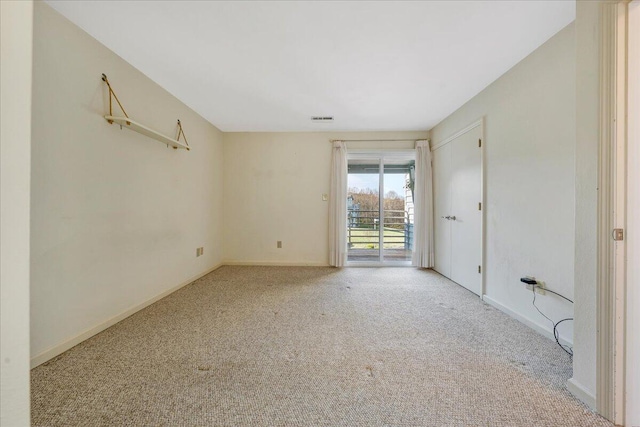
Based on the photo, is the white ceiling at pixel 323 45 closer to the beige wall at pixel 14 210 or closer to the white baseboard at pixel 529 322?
the beige wall at pixel 14 210

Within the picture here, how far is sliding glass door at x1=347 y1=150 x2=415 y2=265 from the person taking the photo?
440cm

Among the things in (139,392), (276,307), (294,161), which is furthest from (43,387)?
(294,161)

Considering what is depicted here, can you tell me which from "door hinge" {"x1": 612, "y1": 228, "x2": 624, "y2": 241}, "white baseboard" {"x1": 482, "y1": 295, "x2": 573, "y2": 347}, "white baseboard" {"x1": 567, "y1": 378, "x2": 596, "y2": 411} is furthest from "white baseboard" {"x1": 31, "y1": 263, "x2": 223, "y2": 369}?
"white baseboard" {"x1": 482, "y1": 295, "x2": 573, "y2": 347}

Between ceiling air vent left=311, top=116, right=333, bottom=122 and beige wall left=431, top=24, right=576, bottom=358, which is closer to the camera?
beige wall left=431, top=24, right=576, bottom=358

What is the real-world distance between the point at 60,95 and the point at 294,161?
296cm

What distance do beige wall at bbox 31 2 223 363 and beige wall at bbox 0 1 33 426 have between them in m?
1.46

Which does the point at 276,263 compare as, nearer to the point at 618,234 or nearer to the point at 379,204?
the point at 379,204

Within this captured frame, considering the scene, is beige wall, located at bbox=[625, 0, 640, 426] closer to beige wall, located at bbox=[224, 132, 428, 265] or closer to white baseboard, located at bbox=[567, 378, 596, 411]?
white baseboard, located at bbox=[567, 378, 596, 411]

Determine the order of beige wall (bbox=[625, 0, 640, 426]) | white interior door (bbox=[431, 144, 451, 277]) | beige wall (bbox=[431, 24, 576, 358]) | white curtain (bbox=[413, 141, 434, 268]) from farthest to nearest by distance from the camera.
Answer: white curtain (bbox=[413, 141, 434, 268])
white interior door (bbox=[431, 144, 451, 277])
beige wall (bbox=[431, 24, 576, 358])
beige wall (bbox=[625, 0, 640, 426])

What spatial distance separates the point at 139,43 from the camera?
6.64ft

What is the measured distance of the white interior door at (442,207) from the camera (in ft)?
11.8

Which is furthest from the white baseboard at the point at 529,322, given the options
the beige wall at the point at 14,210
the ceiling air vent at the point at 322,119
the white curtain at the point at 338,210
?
the ceiling air vent at the point at 322,119

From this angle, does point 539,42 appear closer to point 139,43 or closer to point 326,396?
point 326,396

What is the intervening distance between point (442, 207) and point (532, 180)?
5.66ft
